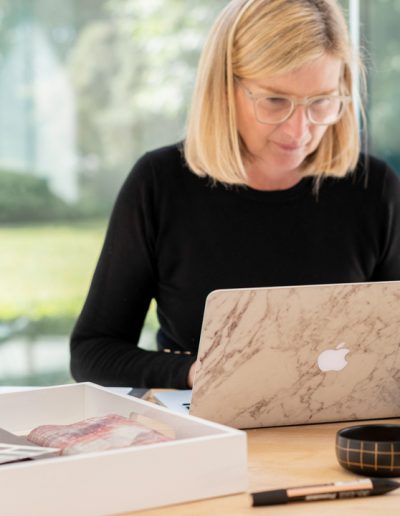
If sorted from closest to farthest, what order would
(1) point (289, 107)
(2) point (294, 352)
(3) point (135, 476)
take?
1. (3) point (135, 476)
2. (2) point (294, 352)
3. (1) point (289, 107)

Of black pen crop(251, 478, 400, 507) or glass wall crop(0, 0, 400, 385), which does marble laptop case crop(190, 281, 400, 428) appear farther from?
glass wall crop(0, 0, 400, 385)

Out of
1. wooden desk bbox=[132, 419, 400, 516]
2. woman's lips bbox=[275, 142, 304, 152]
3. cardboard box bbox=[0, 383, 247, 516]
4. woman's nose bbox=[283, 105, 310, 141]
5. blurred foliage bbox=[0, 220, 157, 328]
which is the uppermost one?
woman's nose bbox=[283, 105, 310, 141]

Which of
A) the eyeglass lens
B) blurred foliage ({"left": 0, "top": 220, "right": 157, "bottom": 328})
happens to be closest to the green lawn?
blurred foliage ({"left": 0, "top": 220, "right": 157, "bottom": 328})

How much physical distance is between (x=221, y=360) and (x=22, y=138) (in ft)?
8.01

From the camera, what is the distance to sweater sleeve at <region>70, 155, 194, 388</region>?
2209 mm

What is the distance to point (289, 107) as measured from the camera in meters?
2.21

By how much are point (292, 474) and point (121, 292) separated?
40.4 inches

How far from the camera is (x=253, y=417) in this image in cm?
159

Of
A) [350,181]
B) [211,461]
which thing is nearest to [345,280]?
[350,181]

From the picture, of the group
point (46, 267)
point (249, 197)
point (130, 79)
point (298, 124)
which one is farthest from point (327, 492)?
point (130, 79)

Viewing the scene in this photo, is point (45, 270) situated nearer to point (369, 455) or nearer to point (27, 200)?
point (27, 200)

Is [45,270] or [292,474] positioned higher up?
[292,474]

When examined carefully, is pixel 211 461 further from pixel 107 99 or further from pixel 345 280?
pixel 107 99

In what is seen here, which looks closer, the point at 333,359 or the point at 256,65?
the point at 333,359
